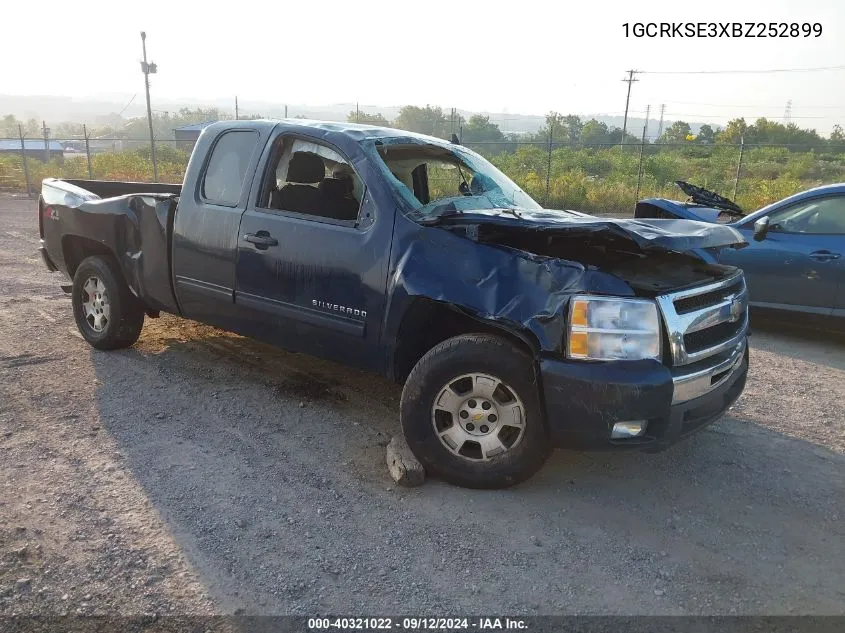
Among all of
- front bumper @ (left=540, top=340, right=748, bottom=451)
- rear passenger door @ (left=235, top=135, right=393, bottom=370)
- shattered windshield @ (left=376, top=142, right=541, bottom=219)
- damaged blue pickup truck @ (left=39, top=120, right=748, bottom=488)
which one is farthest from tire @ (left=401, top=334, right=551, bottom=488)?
shattered windshield @ (left=376, top=142, right=541, bottom=219)

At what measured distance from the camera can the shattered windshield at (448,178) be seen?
4305 mm

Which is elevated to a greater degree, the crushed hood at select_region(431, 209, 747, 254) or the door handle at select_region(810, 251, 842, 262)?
the crushed hood at select_region(431, 209, 747, 254)

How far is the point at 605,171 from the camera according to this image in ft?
101

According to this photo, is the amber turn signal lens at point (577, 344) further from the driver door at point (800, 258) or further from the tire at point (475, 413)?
the driver door at point (800, 258)

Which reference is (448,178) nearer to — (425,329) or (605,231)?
(425,329)

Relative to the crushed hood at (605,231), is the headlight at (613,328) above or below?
below

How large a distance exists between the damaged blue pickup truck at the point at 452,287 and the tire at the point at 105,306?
278 mm

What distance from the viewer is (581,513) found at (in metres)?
3.49

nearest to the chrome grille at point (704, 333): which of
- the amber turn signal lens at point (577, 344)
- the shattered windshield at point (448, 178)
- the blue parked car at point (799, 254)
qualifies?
the amber turn signal lens at point (577, 344)

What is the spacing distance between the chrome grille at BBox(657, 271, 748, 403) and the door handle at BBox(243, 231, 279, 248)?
2389 millimetres

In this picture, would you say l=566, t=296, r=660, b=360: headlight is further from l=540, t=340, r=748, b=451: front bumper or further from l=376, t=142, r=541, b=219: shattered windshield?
l=376, t=142, r=541, b=219: shattered windshield

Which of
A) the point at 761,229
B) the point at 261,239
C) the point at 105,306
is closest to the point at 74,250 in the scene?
the point at 105,306

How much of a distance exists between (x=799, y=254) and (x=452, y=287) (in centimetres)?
458

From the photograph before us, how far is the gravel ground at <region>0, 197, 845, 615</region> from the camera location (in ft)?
9.20
